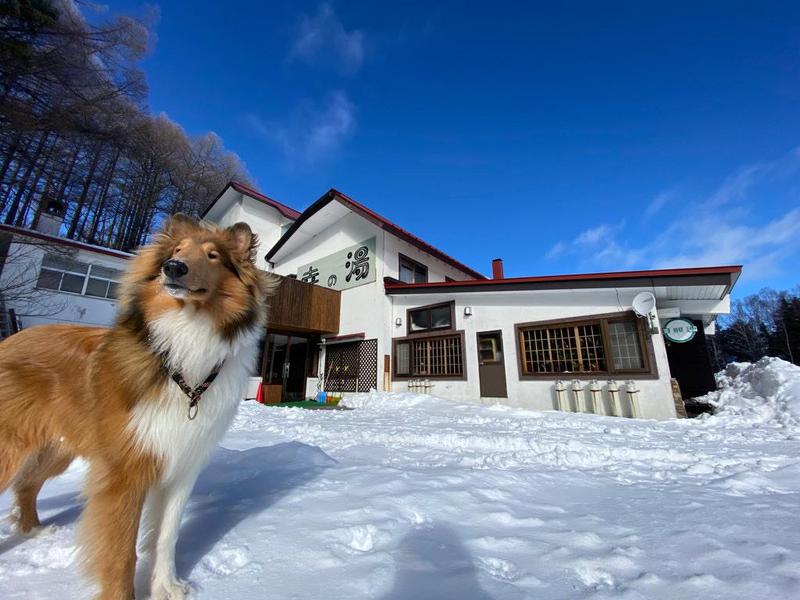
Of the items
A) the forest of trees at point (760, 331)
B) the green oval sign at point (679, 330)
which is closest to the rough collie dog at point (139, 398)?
the green oval sign at point (679, 330)

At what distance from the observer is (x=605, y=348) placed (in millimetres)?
7434

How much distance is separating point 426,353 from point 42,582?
9.17m

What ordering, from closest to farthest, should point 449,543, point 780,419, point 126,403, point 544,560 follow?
point 126,403 < point 544,560 < point 449,543 < point 780,419

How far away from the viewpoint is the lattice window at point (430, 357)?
31.1ft

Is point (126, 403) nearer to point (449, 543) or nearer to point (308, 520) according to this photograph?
point (308, 520)

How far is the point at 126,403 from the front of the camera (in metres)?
1.22

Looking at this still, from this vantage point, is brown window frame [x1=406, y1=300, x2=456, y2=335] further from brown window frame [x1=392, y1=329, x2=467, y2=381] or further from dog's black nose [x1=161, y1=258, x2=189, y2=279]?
dog's black nose [x1=161, y1=258, x2=189, y2=279]

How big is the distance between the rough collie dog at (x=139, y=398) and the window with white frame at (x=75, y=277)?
11.7 metres

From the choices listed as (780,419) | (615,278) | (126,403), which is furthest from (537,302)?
(126,403)

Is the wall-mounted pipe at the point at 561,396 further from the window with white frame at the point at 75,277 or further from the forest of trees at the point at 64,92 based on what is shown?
the window with white frame at the point at 75,277

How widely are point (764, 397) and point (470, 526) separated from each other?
385 inches

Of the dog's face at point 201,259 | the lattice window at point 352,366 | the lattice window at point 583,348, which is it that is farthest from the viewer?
the lattice window at point 352,366

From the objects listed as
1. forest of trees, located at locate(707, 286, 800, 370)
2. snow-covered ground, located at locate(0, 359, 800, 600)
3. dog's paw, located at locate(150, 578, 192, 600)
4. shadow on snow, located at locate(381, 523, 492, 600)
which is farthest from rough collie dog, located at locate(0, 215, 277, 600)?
forest of trees, located at locate(707, 286, 800, 370)

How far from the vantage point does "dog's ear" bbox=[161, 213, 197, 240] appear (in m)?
1.66
